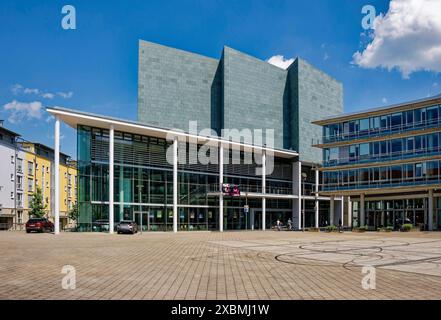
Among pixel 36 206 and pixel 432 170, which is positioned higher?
pixel 432 170

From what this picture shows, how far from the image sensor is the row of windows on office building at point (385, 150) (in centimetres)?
4782

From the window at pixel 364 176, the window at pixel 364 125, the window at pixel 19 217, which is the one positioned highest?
the window at pixel 364 125

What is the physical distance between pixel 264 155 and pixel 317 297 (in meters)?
50.4

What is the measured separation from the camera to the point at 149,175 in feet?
161

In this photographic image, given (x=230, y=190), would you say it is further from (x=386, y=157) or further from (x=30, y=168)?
(x=30, y=168)

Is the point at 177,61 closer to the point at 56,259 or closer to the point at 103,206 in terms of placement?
the point at 103,206

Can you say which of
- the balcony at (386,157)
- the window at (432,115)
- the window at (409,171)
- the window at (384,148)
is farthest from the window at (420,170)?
the window at (432,115)

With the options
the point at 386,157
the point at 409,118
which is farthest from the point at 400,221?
the point at 409,118

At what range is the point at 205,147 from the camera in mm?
54344

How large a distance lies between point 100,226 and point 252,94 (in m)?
33.7

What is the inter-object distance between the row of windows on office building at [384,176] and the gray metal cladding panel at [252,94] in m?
14.3

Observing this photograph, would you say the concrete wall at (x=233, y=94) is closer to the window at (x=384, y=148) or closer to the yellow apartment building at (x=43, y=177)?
the window at (x=384, y=148)

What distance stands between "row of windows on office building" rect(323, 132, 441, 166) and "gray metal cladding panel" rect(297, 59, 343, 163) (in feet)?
33.6
